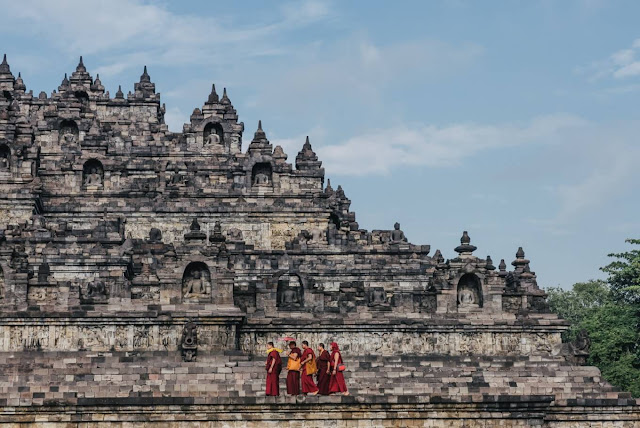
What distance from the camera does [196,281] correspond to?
65.7 metres

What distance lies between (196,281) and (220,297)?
1.21 m

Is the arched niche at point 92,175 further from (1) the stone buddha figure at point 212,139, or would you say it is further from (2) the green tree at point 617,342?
(2) the green tree at point 617,342

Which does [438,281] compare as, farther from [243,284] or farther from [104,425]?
[104,425]

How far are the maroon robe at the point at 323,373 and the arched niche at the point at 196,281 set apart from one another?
34.7 ft

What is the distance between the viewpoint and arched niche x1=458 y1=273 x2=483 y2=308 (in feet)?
226

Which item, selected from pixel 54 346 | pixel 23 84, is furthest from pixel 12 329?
pixel 23 84

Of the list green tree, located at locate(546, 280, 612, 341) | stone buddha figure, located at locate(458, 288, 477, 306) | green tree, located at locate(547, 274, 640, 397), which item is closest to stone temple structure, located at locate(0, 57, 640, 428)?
stone buddha figure, located at locate(458, 288, 477, 306)

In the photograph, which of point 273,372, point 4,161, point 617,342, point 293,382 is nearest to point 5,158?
point 4,161

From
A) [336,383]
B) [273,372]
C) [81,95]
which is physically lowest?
[336,383]

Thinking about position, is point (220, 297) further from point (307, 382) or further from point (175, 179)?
point (175, 179)

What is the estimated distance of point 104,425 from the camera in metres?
55.3

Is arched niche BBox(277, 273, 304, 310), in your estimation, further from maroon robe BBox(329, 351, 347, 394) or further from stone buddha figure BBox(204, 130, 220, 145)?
stone buddha figure BBox(204, 130, 220, 145)

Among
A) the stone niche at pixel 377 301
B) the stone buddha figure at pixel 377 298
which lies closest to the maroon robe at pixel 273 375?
the stone niche at pixel 377 301

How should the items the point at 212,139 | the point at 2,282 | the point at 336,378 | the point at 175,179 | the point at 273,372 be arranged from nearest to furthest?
1. the point at 273,372
2. the point at 336,378
3. the point at 2,282
4. the point at 175,179
5. the point at 212,139
